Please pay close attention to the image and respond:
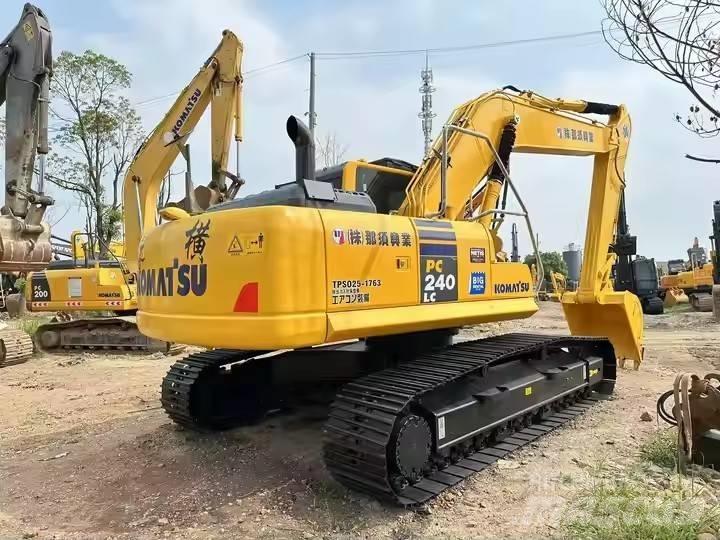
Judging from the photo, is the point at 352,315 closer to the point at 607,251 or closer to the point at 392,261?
the point at 392,261

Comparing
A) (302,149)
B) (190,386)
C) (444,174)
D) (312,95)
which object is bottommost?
(190,386)

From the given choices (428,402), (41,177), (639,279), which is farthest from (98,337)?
(639,279)

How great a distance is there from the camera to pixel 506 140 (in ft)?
18.1

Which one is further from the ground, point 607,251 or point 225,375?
point 607,251

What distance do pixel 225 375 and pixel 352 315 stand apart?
218 cm

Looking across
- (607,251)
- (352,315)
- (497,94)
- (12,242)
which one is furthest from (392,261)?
(12,242)

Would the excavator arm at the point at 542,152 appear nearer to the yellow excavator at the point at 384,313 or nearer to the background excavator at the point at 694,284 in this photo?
the yellow excavator at the point at 384,313

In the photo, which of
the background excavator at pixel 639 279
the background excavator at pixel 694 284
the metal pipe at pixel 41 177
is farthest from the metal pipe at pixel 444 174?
the background excavator at pixel 694 284

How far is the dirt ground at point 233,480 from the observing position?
3396 millimetres

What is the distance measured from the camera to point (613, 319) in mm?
6980

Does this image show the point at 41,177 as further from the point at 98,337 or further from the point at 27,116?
the point at 98,337

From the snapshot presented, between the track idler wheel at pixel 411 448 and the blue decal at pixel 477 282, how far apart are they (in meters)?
1.11

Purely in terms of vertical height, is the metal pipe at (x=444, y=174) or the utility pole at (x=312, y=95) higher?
the utility pole at (x=312, y=95)

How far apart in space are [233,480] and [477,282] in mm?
2209
